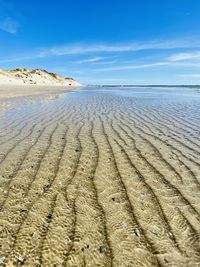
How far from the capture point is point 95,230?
9.07ft

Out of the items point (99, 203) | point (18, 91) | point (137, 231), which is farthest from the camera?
point (18, 91)

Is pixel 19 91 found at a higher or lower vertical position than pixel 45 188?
lower

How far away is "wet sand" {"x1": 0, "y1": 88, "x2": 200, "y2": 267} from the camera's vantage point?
2.42m

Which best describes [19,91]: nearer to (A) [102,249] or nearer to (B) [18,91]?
(B) [18,91]

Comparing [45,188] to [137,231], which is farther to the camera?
[45,188]

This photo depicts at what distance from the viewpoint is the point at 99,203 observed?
3348 mm

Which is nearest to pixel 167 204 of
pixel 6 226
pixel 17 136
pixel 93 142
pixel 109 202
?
pixel 109 202

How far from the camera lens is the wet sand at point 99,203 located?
2421 mm

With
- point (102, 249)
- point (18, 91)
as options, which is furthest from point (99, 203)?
point (18, 91)

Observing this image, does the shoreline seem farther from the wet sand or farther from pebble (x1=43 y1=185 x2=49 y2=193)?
pebble (x1=43 y1=185 x2=49 y2=193)

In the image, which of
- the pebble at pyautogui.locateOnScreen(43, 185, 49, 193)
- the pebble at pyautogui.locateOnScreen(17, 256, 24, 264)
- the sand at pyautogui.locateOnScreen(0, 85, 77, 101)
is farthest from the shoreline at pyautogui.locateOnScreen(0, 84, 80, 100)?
the pebble at pyautogui.locateOnScreen(17, 256, 24, 264)

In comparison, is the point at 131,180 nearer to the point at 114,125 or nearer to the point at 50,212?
the point at 50,212

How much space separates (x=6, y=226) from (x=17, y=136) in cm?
468

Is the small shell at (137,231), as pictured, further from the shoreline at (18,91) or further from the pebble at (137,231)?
the shoreline at (18,91)
